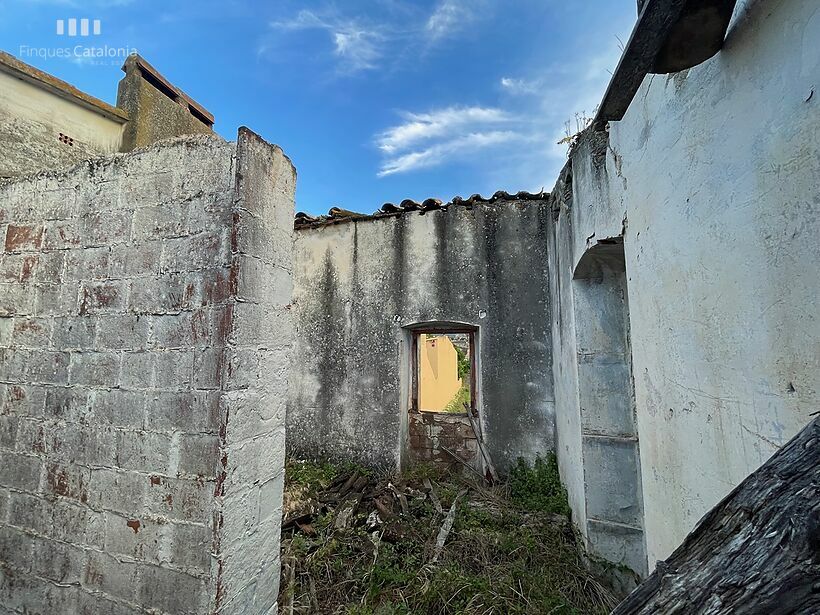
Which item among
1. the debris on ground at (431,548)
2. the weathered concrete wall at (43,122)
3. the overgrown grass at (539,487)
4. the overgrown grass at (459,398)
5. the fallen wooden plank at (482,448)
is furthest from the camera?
the overgrown grass at (459,398)

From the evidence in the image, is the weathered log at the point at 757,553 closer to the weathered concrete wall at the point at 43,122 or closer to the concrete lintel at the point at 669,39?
the concrete lintel at the point at 669,39

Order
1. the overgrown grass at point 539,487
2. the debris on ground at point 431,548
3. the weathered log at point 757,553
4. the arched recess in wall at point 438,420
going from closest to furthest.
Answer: the weathered log at point 757,553 < the debris on ground at point 431,548 < the overgrown grass at point 539,487 < the arched recess in wall at point 438,420

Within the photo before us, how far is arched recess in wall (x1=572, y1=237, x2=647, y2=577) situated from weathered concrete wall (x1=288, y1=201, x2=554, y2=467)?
140 centimetres

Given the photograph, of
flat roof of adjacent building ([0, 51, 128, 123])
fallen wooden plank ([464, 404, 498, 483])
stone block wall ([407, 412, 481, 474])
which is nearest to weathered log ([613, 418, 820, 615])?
fallen wooden plank ([464, 404, 498, 483])

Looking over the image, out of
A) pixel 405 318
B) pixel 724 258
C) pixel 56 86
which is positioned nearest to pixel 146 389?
pixel 724 258

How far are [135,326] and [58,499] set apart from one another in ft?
2.89

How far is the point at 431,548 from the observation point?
10.2 feet

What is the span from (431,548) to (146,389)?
2557mm

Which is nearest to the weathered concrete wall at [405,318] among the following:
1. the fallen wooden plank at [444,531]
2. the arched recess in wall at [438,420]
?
the arched recess in wall at [438,420]

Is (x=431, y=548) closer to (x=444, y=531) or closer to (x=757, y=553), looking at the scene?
(x=444, y=531)

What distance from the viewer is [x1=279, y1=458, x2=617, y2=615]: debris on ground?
2.51m

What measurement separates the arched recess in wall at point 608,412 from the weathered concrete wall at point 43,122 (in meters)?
4.03

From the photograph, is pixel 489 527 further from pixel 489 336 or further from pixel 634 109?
pixel 634 109

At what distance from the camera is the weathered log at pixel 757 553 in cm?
49
